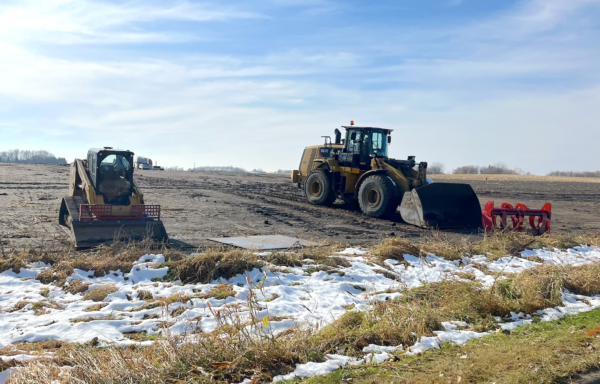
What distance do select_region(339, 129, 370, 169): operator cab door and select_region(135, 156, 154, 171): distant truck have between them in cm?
3218

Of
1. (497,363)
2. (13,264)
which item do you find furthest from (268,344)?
(13,264)

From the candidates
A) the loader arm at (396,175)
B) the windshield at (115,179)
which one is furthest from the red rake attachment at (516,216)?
the windshield at (115,179)

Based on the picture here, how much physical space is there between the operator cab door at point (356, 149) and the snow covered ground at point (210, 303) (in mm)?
8365

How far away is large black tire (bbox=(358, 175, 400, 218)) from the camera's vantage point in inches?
629

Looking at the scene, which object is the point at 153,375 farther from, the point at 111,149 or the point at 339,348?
the point at 111,149

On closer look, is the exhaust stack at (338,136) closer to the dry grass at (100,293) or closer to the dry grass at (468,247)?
the dry grass at (468,247)

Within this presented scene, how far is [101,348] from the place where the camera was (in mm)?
5371

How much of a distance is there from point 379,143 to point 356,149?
83 centimetres

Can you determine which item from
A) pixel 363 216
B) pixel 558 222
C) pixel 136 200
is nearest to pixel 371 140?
pixel 363 216

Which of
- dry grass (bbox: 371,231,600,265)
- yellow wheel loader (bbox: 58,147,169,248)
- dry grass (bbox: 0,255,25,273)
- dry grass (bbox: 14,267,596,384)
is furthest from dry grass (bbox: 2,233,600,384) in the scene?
yellow wheel loader (bbox: 58,147,169,248)

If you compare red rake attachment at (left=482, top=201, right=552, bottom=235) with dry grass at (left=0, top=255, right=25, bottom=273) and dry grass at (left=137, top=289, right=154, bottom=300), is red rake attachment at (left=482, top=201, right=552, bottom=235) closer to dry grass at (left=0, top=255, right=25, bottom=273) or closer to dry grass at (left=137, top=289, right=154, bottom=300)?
dry grass at (left=137, top=289, right=154, bottom=300)

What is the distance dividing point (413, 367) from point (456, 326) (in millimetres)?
Answer: 1528

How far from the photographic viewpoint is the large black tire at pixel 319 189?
19.1 m

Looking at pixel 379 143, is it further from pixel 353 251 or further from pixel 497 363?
pixel 497 363
